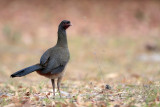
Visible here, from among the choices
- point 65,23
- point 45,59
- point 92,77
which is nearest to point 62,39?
point 65,23

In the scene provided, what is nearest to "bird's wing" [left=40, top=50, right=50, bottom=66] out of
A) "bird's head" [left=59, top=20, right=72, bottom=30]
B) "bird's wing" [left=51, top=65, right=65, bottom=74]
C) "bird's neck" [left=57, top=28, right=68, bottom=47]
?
"bird's wing" [left=51, top=65, right=65, bottom=74]

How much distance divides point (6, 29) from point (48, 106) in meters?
14.9

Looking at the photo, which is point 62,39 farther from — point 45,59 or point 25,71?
point 25,71

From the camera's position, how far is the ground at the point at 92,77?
4504mm

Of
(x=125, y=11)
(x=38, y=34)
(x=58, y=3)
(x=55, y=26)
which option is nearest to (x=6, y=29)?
(x=38, y=34)

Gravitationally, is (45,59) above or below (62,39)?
below

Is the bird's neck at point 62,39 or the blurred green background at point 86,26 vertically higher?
the blurred green background at point 86,26

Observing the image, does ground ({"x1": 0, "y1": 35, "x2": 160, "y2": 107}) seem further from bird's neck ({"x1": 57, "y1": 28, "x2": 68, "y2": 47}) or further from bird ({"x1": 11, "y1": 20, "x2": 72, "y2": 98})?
bird's neck ({"x1": 57, "y1": 28, "x2": 68, "y2": 47})

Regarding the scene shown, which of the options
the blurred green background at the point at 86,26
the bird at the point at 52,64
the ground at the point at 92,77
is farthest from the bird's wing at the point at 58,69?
the blurred green background at the point at 86,26

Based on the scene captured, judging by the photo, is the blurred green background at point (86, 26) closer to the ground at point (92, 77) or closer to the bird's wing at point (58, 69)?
the ground at point (92, 77)

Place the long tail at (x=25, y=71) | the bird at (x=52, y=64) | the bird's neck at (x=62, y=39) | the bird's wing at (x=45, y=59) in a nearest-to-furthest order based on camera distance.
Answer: the long tail at (x=25, y=71), the bird at (x=52, y=64), the bird's wing at (x=45, y=59), the bird's neck at (x=62, y=39)

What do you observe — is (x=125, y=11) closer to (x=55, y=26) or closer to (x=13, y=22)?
(x=55, y=26)

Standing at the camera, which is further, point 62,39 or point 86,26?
point 86,26

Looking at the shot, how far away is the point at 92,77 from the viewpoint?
29.2 ft
